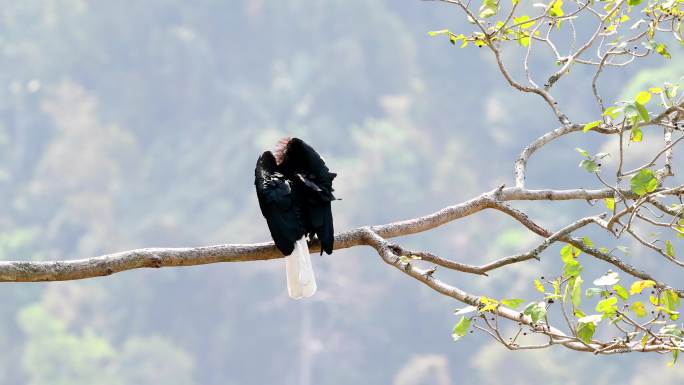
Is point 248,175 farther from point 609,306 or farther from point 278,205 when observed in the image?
point 609,306

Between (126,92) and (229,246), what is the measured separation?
52.4m

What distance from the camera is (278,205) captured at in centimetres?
437

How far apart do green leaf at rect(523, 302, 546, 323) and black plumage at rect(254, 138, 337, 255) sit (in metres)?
1.16

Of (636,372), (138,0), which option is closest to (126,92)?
(138,0)

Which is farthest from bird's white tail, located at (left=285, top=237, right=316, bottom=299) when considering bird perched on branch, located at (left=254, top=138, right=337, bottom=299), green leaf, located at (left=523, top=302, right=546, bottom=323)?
green leaf, located at (left=523, top=302, right=546, bottom=323)

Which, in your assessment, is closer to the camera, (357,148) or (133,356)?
(133,356)

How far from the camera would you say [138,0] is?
55.1 metres

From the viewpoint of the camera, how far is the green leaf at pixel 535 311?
9.73ft

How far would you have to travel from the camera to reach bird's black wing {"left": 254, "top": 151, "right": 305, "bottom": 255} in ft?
13.8

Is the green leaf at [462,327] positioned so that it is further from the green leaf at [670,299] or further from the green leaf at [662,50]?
the green leaf at [662,50]

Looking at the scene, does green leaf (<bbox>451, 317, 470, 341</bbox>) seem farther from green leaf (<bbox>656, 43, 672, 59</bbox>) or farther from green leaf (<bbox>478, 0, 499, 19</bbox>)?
green leaf (<bbox>656, 43, 672, 59</bbox>)

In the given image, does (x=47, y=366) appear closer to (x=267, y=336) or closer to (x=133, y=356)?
(x=133, y=356)

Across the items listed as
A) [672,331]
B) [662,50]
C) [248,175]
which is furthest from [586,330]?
[248,175]

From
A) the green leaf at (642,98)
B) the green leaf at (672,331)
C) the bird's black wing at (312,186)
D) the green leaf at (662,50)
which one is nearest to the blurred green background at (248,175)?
the bird's black wing at (312,186)
